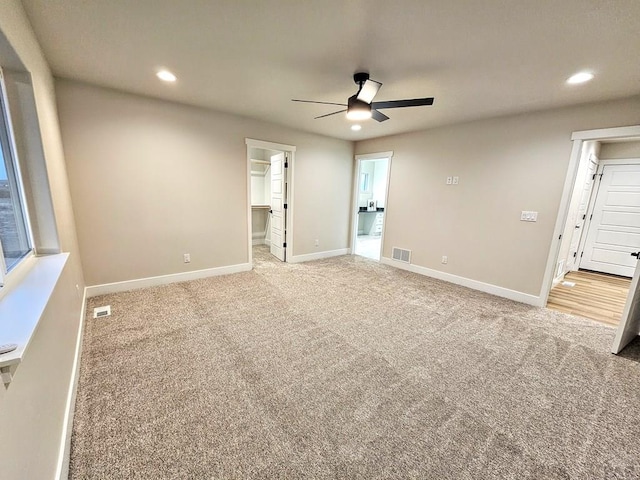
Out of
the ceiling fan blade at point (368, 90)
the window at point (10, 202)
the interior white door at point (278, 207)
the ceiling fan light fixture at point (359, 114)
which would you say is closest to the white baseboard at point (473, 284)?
the interior white door at point (278, 207)

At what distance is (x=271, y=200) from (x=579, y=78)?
470 centimetres

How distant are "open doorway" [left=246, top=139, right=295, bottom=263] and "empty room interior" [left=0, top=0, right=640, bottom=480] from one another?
0.42 feet

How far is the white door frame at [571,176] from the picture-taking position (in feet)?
9.06

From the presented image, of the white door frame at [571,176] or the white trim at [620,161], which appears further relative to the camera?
the white trim at [620,161]

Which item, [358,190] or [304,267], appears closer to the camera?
[304,267]

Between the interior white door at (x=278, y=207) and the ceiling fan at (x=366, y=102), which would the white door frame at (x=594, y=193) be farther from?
the interior white door at (x=278, y=207)

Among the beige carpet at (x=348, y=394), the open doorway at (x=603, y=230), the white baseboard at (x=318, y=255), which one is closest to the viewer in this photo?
the beige carpet at (x=348, y=394)

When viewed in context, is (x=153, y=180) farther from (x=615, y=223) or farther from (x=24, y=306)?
(x=615, y=223)

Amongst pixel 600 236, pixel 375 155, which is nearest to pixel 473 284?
pixel 375 155

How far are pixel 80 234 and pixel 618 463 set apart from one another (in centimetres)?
490

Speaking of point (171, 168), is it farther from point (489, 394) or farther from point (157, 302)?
point (489, 394)

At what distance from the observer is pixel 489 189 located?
375 cm

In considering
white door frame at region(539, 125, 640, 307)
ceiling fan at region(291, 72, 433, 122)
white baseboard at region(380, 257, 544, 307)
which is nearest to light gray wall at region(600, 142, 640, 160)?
white door frame at region(539, 125, 640, 307)

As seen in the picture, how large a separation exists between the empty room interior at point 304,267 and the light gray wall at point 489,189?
0.03 meters
